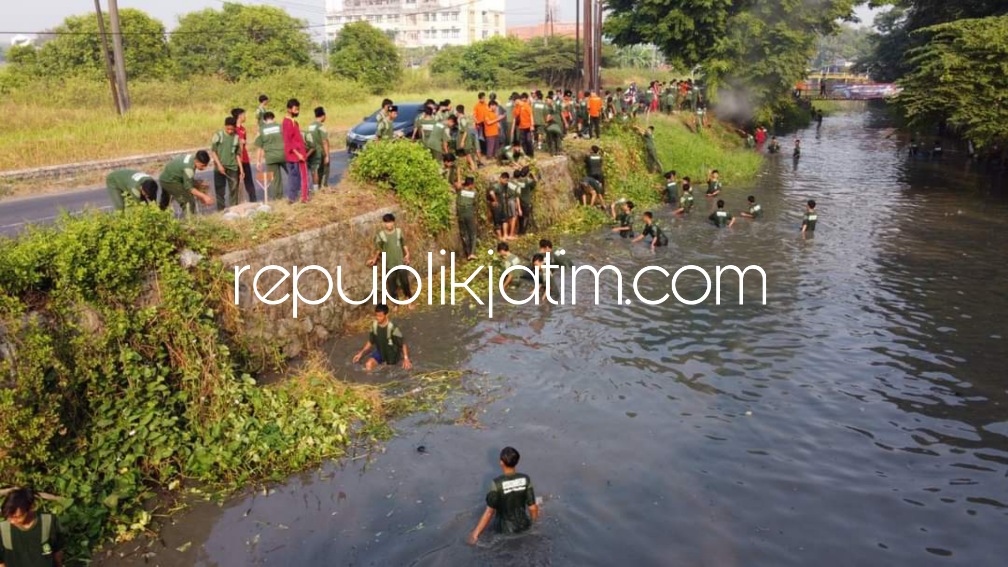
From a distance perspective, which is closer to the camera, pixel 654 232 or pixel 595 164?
pixel 654 232

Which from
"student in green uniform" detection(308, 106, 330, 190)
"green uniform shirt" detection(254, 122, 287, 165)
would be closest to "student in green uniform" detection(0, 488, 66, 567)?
"green uniform shirt" detection(254, 122, 287, 165)

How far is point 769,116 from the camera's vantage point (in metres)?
37.7

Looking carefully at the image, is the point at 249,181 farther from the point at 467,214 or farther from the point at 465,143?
the point at 465,143

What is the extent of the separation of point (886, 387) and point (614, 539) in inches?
209

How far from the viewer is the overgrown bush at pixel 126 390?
6840 mm

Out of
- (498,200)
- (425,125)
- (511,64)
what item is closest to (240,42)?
(511,64)

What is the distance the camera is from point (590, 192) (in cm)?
2081

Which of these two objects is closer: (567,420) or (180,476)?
(180,476)

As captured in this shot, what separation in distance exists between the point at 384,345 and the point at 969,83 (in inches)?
862

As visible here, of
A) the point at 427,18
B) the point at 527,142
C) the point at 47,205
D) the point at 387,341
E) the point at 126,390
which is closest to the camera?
the point at 126,390

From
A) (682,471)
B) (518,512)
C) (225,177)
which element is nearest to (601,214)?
(225,177)

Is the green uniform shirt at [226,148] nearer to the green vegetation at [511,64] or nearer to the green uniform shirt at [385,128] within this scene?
the green uniform shirt at [385,128]

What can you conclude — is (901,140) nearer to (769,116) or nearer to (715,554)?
(769,116)

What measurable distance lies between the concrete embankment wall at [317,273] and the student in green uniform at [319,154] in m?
1.44
